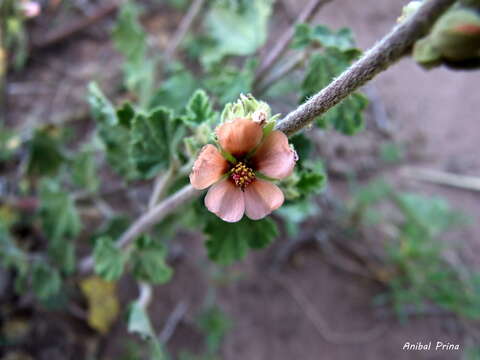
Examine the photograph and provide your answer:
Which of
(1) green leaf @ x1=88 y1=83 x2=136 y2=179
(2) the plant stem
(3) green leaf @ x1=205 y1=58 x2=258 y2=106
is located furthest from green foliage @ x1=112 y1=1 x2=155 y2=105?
(2) the plant stem

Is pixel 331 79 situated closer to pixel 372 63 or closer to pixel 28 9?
pixel 372 63

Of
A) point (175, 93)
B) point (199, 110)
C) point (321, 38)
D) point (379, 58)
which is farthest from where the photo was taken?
point (175, 93)

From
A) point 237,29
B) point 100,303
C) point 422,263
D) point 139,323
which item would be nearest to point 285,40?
point 237,29

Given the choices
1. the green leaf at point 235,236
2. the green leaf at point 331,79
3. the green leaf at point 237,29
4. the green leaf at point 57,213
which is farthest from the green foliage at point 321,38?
the green leaf at point 57,213

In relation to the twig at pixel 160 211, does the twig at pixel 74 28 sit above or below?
above

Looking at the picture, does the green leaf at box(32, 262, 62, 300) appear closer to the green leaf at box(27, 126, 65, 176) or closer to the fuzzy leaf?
the fuzzy leaf

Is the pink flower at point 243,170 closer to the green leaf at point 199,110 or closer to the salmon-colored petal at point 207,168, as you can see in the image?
the salmon-colored petal at point 207,168

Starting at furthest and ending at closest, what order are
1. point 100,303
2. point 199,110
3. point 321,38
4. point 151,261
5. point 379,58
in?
point 100,303 → point 151,261 → point 321,38 → point 199,110 → point 379,58
